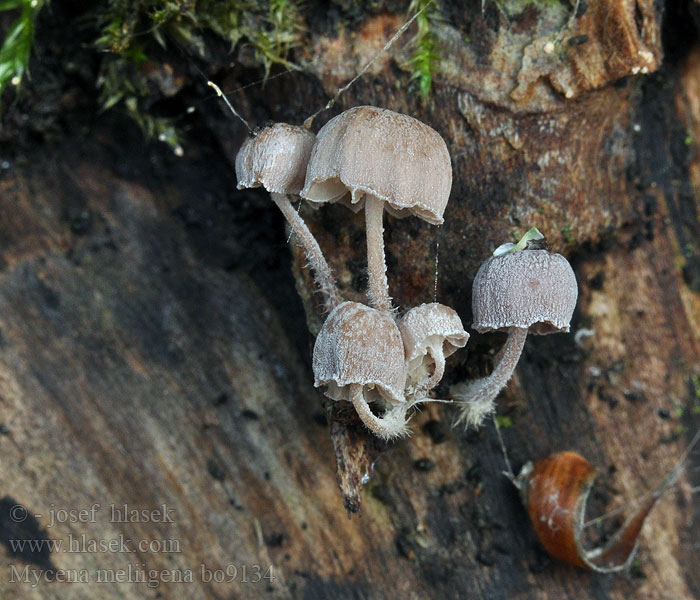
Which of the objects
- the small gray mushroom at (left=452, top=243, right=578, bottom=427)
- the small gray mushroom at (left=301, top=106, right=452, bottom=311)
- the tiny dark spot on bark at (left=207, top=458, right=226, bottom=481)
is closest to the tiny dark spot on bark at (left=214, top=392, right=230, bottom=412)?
the tiny dark spot on bark at (left=207, top=458, right=226, bottom=481)

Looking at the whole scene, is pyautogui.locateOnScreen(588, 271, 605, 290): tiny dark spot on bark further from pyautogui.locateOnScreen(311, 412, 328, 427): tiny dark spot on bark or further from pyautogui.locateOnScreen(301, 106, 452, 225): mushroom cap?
pyautogui.locateOnScreen(311, 412, 328, 427): tiny dark spot on bark

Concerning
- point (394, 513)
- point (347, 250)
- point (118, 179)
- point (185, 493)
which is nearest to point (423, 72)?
point (347, 250)

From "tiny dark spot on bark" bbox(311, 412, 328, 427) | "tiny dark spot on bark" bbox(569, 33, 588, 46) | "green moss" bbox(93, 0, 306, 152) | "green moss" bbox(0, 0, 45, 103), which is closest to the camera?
"tiny dark spot on bark" bbox(569, 33, 588, 46)

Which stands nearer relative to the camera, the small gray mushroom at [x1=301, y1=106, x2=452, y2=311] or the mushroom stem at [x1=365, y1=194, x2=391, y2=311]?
the small gray mushroom at [x1=301, y1=106, x2=452, y2=311]

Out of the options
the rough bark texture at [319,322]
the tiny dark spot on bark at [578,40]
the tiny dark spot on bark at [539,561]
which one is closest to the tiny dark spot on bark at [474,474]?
the rough bark texture at [319,322]

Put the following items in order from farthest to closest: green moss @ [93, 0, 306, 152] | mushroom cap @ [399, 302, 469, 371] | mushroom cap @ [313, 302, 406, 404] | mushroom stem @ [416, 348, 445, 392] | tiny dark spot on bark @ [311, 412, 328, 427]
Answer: tiny dark spot on bark @ [311, 412, 328, 427] < green moss @ [93, 0, 306, 152] < mushroom stem @ [416, 348, 445, 392] < mushroom cap @ [399, 302, 469, 371] < mushroom cap @ [313, 302, 406, 404]

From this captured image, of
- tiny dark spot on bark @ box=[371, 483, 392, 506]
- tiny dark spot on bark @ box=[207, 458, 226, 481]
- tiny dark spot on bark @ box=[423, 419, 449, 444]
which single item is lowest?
tiny dark spot on bark @ box=[371, 483, 392, 506]

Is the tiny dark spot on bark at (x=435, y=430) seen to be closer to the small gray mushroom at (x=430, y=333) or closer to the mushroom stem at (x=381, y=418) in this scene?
the mushroom stem at (x=381, y=418)
